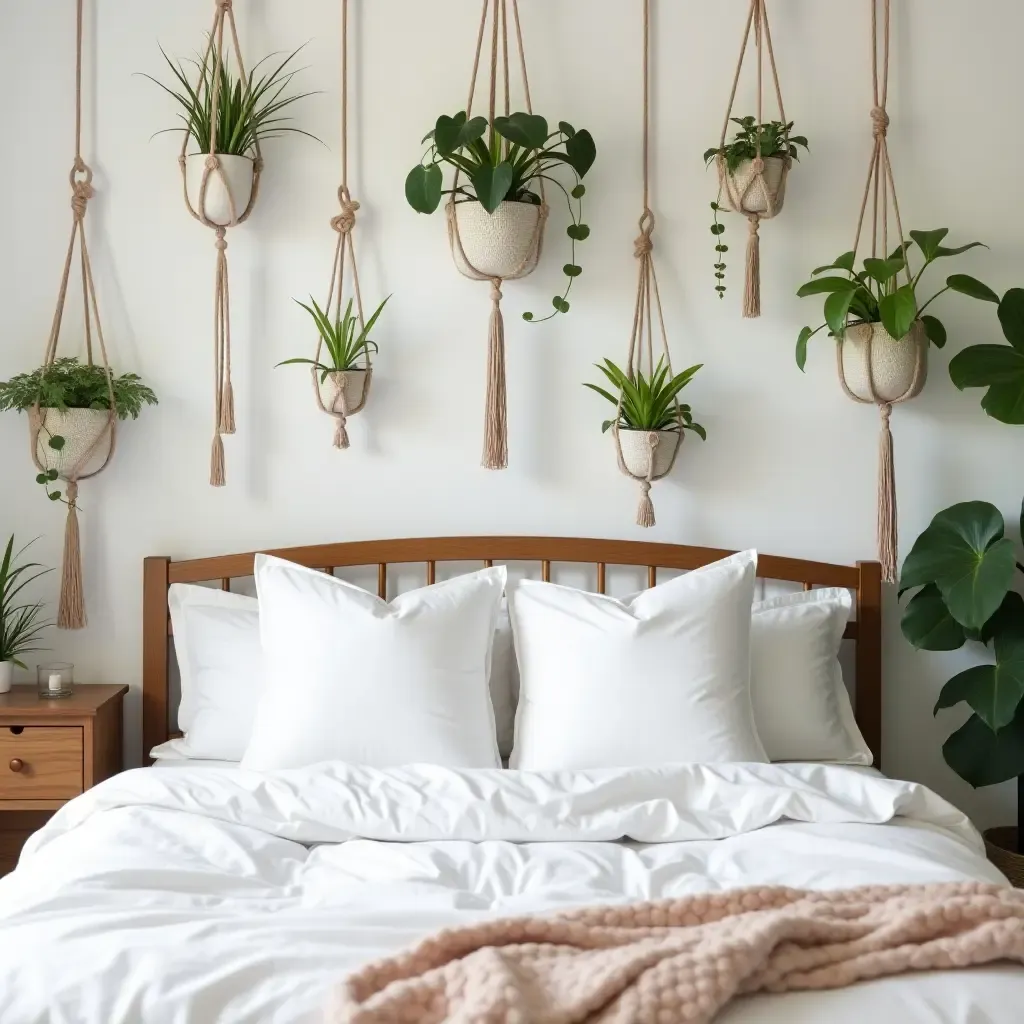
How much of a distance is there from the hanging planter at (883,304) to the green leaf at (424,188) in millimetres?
882

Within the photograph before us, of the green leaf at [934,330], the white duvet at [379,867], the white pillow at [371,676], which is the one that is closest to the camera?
the white duvet at [379,867]

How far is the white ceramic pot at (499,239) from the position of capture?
274 cm

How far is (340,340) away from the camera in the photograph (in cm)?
284

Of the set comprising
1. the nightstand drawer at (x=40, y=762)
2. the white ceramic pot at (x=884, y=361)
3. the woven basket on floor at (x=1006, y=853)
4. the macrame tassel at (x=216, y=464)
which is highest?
the white ceramic pot at (x=884, y=361)

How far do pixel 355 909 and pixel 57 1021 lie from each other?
43 centimetres

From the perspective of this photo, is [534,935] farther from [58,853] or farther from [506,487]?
[506,487]

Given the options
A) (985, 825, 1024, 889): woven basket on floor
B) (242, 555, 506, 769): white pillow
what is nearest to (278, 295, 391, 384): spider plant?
(242, 555, 506, 769): white pillow

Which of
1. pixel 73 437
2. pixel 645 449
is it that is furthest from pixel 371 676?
pixel 73 437

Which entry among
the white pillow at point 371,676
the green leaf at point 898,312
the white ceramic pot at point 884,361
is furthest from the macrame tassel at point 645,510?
the green leaf at point 898,312

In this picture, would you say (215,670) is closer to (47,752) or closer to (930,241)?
(47,752)

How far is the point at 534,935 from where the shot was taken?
148cm

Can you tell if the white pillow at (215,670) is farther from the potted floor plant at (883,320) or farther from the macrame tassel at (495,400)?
the potted floor plant at (883,320)

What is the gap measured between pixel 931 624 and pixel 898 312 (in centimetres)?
72

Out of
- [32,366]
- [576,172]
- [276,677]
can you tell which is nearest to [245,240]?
[32,366]
